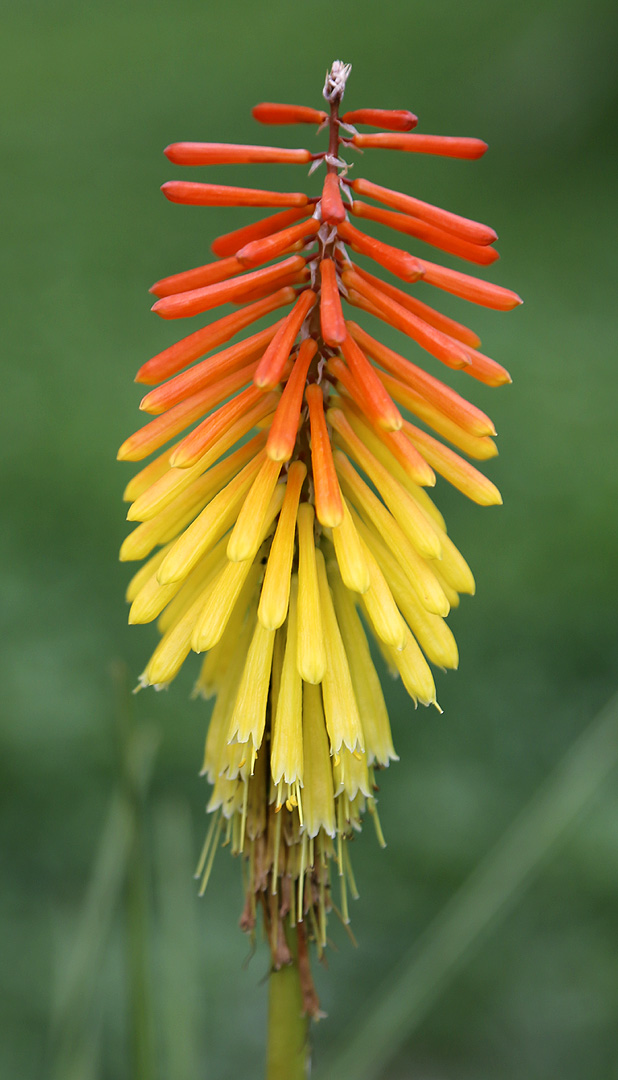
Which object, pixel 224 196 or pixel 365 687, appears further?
pixel 365 687

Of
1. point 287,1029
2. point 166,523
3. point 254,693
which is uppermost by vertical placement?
point 166,523

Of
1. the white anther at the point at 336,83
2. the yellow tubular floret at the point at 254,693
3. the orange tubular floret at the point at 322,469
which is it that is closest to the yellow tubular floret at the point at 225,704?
the yellow tubular floret at the point at 254,693

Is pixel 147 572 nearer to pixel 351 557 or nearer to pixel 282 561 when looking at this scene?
pixel 282 561

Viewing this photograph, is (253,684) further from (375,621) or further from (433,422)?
(433,422)

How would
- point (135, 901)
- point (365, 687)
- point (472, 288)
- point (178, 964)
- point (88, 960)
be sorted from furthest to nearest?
point (178, 964) < point (365, 687) < point (472, 288) < point (88, 960) < point (135, 901)

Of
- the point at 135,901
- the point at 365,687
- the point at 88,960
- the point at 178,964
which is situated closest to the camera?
the point at 135,901

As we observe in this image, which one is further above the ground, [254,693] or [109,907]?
[254,693]

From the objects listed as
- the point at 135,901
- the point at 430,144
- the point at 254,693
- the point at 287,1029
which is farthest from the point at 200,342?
the point at 287,1029

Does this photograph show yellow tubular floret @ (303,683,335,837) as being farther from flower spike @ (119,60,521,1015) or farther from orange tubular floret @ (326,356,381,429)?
orange tubular floret @ (326,356,381,429)
